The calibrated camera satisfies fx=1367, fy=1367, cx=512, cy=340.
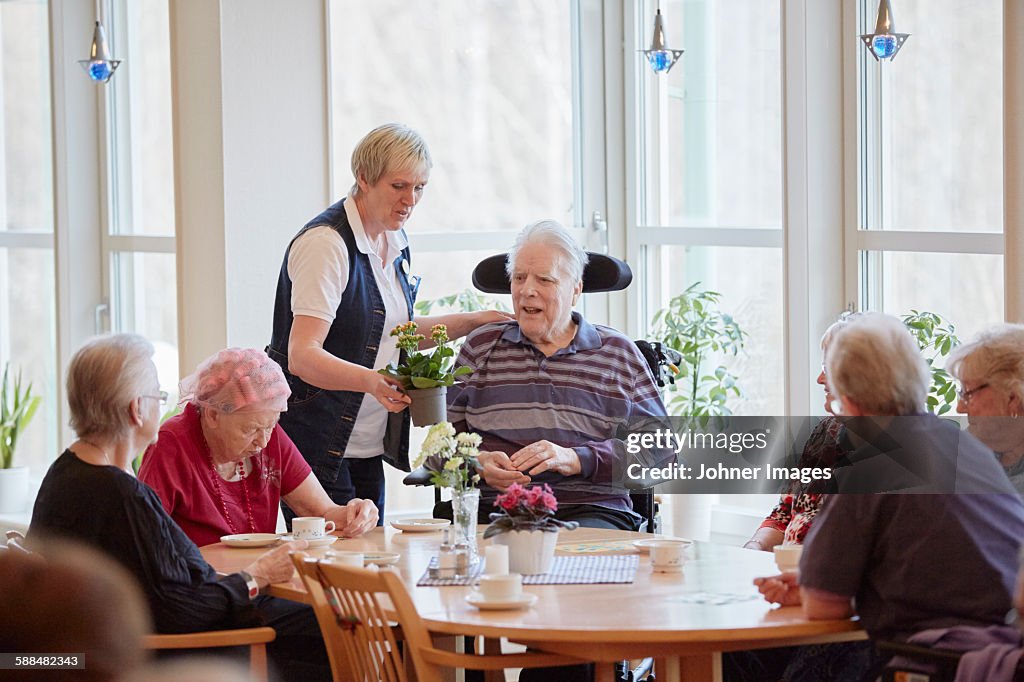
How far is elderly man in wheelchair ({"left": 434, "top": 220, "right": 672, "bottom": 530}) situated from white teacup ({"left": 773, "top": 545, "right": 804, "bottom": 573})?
0.90 m

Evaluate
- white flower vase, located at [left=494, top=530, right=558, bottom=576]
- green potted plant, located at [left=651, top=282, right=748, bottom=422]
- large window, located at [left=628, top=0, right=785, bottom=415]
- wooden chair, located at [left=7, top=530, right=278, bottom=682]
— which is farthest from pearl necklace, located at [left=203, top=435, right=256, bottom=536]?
large window, located at [left=628, top=0, right=785, bottom=415]

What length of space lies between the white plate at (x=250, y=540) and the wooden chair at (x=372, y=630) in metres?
0.42

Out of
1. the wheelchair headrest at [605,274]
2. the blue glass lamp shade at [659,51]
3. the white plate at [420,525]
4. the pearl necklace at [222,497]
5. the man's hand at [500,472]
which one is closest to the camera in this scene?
the pearl necklace at [222,497]

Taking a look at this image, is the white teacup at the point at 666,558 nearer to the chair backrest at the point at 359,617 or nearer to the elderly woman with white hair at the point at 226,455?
the chair backrest at the point at 359,617

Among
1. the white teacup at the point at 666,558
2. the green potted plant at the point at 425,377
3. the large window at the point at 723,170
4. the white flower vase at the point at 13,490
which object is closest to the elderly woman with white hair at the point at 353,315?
the green potted plant at the point at 425,377

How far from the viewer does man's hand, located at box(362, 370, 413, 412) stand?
3.52m

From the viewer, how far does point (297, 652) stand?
3137mm

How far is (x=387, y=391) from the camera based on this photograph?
3529 mm

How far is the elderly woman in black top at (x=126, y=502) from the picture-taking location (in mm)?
2727

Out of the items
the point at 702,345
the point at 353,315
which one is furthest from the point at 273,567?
the point at 702,345

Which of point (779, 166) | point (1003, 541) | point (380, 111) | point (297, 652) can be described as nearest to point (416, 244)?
point (380, 111)

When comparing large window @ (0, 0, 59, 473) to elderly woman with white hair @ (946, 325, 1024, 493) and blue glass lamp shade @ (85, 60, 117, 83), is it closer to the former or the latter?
blue glass lamp shade @ (85, 60, 117, 83)

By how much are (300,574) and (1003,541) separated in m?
1.36

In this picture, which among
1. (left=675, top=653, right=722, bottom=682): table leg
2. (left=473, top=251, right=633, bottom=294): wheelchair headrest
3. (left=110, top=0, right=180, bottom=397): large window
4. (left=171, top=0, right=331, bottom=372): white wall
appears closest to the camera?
(left=675, top=653, right=722, bottom=682): table leg
